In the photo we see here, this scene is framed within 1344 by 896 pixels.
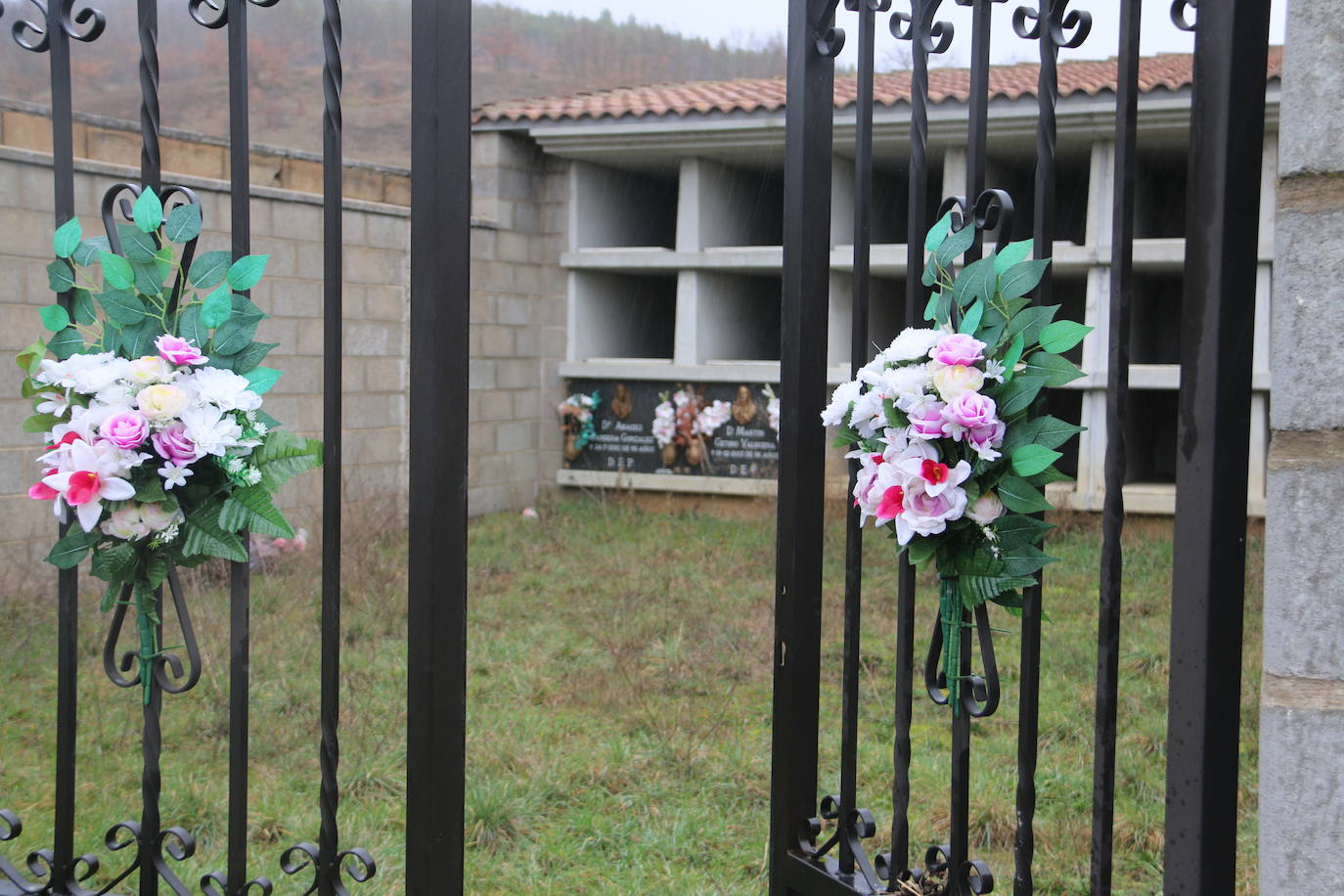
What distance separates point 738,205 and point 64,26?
817cm

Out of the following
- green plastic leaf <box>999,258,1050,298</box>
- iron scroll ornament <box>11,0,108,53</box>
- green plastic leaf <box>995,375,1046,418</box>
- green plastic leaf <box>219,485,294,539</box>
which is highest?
iron scroll ornament <box>11,0,108,53</box>

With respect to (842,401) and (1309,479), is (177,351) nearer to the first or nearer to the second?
(842,401)

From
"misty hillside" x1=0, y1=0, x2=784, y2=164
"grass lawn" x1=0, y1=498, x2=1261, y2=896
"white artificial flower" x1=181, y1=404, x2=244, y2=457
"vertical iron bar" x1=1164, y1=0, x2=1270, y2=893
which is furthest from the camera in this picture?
"misty hillside" x1=0, y1=0, x2=784, y2=164

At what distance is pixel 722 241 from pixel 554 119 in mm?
1653

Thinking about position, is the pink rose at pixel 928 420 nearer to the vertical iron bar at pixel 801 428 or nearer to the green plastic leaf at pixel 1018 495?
the green plastic leaf at pixel 1018 495

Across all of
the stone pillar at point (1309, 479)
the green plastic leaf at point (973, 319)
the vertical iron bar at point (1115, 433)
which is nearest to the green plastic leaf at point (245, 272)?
the green plastic leaf at point (973, 319)

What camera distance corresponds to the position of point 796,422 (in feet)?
7.54

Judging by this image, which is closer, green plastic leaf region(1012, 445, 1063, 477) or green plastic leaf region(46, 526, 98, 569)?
green plastic leaf region(1012, 445, 1063, 477)

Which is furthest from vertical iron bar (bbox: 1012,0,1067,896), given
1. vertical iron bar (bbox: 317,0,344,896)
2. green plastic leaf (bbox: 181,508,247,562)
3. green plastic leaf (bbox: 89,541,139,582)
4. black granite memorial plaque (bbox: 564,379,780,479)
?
black granite memorial plaque (bbox: 564,379,780,479)

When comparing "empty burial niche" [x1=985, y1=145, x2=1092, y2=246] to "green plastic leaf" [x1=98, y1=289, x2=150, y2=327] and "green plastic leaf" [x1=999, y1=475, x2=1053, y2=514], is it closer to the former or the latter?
"green plastic leaf" [x1=999, y1=475, x2=1053, y2=514]

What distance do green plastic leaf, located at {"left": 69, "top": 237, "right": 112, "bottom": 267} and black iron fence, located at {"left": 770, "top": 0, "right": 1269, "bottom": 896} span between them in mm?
1272

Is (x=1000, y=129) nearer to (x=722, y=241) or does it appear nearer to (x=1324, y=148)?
(x=722, y=241)

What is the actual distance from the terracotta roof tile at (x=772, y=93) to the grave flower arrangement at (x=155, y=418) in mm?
6889

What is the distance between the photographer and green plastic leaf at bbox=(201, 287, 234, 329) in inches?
86.2
